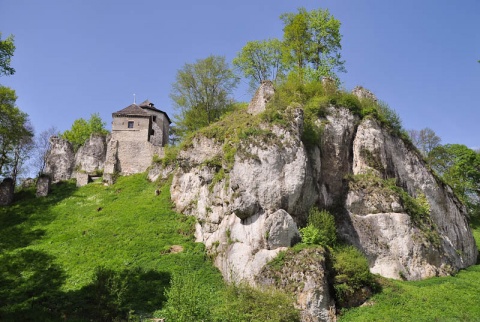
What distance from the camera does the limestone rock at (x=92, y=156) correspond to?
43.1 metres

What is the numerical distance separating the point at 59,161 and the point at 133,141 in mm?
7993

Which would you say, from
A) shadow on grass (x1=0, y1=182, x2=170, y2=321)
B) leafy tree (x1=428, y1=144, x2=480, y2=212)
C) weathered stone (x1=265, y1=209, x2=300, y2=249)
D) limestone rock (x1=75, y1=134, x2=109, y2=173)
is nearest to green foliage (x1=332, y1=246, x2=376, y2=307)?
weathered stone (x1=265, y1=209, x2=300, y2=249)

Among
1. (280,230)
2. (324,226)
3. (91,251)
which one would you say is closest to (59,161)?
(91,251)

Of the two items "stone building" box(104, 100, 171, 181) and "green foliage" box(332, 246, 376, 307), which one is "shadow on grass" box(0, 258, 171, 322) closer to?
"green foliage" box(332, 246, 376, 307)

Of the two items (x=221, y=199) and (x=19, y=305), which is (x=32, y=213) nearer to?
(x=19, y=305)

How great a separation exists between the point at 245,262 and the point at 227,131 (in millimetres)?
11618

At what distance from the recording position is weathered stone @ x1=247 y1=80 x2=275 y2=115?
99.6ft

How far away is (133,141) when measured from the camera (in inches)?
1713

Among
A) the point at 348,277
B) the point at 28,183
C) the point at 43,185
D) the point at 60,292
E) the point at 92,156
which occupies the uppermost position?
the point at 92,156

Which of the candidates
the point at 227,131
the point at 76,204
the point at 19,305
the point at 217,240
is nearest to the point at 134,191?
the point at 76,204

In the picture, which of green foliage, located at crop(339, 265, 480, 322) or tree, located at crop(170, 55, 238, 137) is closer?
green foliage, located at crop(339, 265, 480, 322)

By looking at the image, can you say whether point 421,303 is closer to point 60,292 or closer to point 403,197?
point 403,197

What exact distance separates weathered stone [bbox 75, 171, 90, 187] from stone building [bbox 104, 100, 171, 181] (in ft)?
6.46

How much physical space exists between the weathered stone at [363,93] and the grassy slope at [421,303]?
1675 centimetres
